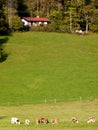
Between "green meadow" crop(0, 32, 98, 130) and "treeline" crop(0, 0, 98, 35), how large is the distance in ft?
16.9

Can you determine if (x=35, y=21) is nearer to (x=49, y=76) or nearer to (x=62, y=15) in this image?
(x=62, y=15)

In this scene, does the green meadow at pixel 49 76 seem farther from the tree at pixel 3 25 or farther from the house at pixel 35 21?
the house at pixel 35 21

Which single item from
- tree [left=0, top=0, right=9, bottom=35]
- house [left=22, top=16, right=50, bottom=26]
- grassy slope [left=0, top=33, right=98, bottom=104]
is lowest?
grassy slope [left=0, top=33, right=98, bottom=104]

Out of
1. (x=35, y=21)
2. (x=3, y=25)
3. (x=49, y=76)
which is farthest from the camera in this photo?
(x=35, y=21)

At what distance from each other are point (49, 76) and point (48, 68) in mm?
5914

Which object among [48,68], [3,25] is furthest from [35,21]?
[48,68]

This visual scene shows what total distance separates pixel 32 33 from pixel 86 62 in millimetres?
28891

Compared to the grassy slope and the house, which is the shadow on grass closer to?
the grassy slope

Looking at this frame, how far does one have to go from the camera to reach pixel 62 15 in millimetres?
123062

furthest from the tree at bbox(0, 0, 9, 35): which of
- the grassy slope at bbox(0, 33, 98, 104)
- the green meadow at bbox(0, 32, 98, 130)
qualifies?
the green meadow at bbox(0, 32, 98, 130)

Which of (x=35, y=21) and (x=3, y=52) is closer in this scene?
(x=3, y=52)

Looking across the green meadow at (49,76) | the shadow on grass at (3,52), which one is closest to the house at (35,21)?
the green meadow at (49,76)

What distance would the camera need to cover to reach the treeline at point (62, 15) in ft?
373

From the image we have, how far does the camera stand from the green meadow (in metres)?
49.2
